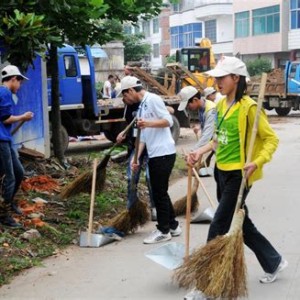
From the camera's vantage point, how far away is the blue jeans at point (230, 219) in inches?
183

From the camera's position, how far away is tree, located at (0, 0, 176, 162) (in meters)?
6.77

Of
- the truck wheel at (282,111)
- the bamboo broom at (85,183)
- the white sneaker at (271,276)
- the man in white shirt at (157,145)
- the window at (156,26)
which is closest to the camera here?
the white sneaker at (271,276)

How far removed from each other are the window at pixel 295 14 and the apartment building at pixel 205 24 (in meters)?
9.30

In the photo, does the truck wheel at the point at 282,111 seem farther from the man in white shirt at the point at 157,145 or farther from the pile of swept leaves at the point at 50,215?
the man in white shirt at the point at 157,145

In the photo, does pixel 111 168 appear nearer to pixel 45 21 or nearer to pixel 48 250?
pixel 45 21

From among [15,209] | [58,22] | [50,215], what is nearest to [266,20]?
[58,22]

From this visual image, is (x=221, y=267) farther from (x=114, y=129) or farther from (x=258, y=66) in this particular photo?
(x=258, y=66)

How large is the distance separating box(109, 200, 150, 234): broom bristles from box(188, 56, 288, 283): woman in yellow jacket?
193 centimetres

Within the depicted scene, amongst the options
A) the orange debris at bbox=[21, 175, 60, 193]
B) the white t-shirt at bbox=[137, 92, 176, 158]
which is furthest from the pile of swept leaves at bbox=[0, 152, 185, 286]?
the white t-shirt at bbox=[137, 92, 176, 158]

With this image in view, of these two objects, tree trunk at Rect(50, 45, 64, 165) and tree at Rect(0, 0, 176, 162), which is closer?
tree at Rect(0, 0, 176, 162)

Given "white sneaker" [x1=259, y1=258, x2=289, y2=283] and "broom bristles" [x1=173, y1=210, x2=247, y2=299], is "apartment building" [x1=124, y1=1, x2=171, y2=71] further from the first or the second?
"broom bristles" [x1=173, y1=210, x2=247, y2=299]

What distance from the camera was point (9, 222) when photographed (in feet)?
21.4

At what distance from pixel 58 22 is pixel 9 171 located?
8.09 ft

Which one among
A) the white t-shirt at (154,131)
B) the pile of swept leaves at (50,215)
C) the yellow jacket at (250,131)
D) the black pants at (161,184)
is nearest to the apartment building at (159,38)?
the pile of swept leaves at (50,215)
